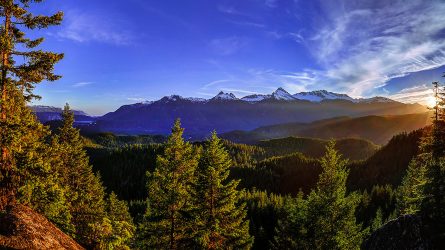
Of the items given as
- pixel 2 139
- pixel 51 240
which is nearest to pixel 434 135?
pixel 51 240

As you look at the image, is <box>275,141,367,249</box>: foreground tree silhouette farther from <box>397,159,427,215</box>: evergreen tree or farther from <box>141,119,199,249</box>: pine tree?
<box>141,119,199,249</box>: pine tree

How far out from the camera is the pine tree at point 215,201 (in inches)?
1124

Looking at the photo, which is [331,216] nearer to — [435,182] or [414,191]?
[414,191]

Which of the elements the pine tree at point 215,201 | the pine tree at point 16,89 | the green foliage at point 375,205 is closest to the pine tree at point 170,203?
the pine tree at point 215,201

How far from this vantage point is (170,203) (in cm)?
2822

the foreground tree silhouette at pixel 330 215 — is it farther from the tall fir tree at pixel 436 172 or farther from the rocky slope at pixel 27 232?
the rocky slope at pixel 27 232

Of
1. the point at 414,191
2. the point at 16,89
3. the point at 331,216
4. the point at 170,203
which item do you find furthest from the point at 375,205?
the point at 16,89

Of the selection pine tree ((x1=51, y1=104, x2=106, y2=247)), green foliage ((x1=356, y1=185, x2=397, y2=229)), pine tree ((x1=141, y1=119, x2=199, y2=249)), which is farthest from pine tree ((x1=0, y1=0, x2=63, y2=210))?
green foliage ((x1=356, y1=185, x2=397, y2=229))

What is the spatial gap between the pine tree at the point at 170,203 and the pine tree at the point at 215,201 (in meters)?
1.03

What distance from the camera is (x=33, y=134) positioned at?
2489 cm

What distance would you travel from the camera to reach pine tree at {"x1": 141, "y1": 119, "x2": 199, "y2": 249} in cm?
2881

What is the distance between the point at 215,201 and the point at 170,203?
366cm

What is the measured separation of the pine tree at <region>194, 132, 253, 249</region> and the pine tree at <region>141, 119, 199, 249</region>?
103 centimetres

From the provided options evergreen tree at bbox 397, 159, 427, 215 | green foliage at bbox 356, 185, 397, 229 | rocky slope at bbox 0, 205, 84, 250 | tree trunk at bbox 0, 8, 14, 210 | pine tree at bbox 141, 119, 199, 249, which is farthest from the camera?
green foliage at bbox 356, 185, 397, 229
